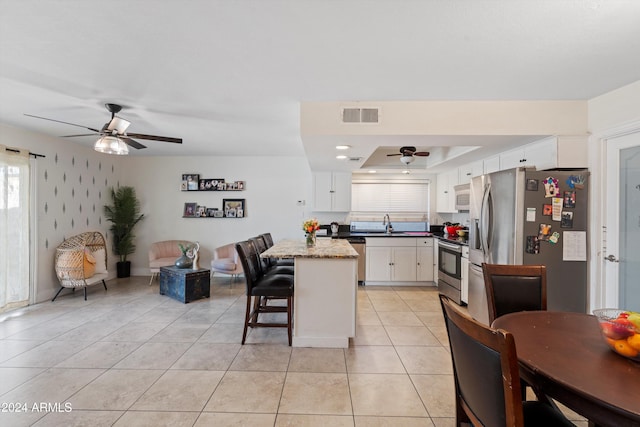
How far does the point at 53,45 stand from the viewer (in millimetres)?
1904

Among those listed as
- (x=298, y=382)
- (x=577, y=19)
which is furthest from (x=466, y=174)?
(x=298, y=382)

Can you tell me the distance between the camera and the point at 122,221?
5453 mm

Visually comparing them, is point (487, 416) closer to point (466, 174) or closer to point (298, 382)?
point (298, 382)

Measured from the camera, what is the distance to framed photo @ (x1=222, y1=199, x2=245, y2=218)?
5.66m

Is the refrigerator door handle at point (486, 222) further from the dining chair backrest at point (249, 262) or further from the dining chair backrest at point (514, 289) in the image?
the dining chair backrest at point (249, 262)

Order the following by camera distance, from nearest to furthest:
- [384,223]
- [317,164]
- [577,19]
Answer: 1. [577,19]
2. [317,164]
3. [384,223]

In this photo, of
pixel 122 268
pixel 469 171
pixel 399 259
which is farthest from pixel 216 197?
pixel 469 171

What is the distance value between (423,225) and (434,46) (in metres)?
4.30

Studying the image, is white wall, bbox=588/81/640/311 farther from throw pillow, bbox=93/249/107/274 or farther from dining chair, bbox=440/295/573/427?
throw pillow, bbox=93/249/107/274

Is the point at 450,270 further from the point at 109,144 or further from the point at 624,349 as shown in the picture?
the point at 109,144

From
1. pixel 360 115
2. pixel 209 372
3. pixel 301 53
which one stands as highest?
pixel 301 53

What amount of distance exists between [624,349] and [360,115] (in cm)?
243

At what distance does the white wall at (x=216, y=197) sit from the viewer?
5684 millimetres

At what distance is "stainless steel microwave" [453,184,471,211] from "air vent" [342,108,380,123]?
2.19 meters
